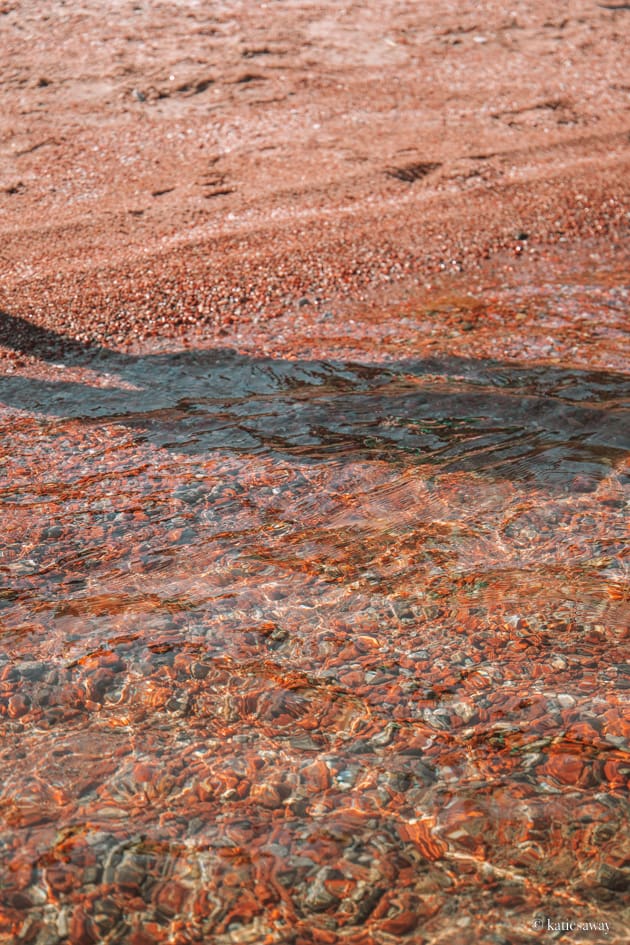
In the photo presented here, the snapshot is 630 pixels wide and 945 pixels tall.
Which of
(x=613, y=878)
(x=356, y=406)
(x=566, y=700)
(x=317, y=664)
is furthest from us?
(x=356, y=406)

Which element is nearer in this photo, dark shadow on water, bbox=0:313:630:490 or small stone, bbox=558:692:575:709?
small stone, bbox=558:692:575:709

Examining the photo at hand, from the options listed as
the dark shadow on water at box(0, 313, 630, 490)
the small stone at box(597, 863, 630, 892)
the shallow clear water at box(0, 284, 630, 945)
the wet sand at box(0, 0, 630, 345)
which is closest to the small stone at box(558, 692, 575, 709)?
the shallow clear water at box(0, 284, 630, 945)

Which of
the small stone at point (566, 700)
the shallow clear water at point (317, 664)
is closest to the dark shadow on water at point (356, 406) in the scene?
the shallow clear water at point (317, 664)

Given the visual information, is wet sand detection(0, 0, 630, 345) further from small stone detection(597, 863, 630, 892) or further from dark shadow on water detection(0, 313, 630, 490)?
small stone detection(597, 863, 630, 892)

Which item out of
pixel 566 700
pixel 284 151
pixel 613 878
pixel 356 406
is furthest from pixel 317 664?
pixel 284 151

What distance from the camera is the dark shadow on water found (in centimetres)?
451

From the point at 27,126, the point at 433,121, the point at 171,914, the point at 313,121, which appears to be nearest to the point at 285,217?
the point at 313,121

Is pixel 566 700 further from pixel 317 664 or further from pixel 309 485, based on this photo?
pixel 309 485

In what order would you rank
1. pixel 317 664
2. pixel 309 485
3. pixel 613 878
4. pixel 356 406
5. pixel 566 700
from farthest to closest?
pixel 356 406 < pixel 309 485 < pixel 317 664 < pixel 566 700 < pixel 613 878

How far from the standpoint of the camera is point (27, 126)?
799 cm

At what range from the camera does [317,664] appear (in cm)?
330

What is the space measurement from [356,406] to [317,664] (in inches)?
80.8

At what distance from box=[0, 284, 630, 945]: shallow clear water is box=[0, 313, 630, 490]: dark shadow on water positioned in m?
0.02

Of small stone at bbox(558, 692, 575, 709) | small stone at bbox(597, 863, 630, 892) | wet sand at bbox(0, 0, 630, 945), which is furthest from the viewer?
small stone at bbox(558, 692, 575, 709)
